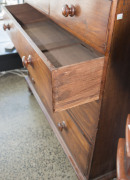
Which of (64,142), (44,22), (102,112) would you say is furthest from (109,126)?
(44,22)

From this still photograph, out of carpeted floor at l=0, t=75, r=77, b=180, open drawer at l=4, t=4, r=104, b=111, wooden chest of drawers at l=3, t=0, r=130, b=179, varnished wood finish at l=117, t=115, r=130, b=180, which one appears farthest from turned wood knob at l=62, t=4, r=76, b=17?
carpeted floor at l=0, t=75, r=77, b=180

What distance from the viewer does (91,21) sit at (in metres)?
0.57

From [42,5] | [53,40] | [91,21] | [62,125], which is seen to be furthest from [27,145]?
[91,21]

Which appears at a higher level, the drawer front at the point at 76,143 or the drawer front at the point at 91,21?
the drawer front at the point at 91,21

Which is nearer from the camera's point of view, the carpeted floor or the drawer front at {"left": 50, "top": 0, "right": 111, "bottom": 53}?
the drawer front at {"left": 50, "top": 0, "right": 111, "bottom": 53}

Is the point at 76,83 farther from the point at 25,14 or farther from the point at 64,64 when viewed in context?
the point at 25,14

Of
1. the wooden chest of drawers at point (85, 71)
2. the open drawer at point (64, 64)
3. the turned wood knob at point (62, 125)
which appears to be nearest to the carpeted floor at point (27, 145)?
the wooden chest of drawers at point (85, 71)

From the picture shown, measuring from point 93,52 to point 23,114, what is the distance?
0.95 metres

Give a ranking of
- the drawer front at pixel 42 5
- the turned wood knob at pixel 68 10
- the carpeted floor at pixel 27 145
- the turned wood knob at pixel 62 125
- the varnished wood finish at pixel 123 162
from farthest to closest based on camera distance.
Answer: the carpeted floor at pixel 27 145 → the turned wood knob at pixel 62 125 → the drawer front at pixel 42 5 → the turned wood knob at pixel 68 10 → the varnished wood finish at pixel 123 162

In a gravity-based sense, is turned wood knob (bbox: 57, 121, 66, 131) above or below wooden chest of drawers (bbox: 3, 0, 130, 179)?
below

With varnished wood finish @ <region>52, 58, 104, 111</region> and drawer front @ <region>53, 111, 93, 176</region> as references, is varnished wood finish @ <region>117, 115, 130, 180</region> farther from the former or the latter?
drawer front @ <region>53, 111, 93, 176</region>

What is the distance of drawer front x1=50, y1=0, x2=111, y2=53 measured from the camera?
526 millimetres

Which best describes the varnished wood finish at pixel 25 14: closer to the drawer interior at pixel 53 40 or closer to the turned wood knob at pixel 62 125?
the drawer interior at pixel 53 40

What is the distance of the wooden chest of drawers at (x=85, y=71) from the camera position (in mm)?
542
